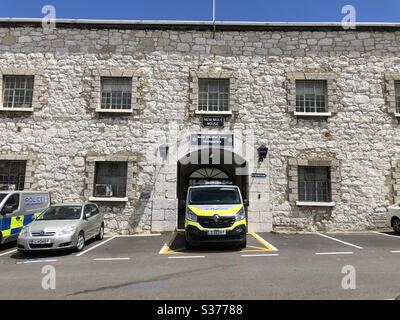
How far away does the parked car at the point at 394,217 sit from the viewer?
12305mm

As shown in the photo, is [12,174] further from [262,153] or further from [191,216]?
[262,153]

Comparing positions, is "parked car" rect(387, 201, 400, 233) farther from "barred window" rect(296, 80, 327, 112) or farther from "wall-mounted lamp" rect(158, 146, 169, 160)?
"wall-mounted lamp" rect(158, 146, 169, 160)

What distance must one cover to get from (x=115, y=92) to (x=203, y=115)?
161 inches

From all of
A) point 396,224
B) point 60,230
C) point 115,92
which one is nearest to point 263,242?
point 396,224

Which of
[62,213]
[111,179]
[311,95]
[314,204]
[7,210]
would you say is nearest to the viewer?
[7,210]

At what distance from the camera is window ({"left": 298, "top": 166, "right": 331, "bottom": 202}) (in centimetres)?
1384

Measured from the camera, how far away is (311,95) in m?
14.3

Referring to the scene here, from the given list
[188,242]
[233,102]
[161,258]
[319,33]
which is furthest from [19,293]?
[319,33]

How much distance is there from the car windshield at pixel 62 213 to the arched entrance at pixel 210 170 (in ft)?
14.9

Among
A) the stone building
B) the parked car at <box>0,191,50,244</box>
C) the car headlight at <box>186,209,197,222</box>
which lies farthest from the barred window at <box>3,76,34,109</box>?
the car headlight at <box>186,209,197,222</box>

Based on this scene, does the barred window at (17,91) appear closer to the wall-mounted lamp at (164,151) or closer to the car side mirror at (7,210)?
the car side mirror at (7,210)

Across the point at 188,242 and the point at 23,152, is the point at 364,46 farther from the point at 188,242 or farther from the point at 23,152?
the point at 23,152

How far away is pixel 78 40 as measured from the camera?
47.4ft

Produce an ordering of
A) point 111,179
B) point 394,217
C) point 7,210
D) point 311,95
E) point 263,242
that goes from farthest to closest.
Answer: point 311,95, point 111,179, point 394,217, point 263,242, point 7,210
